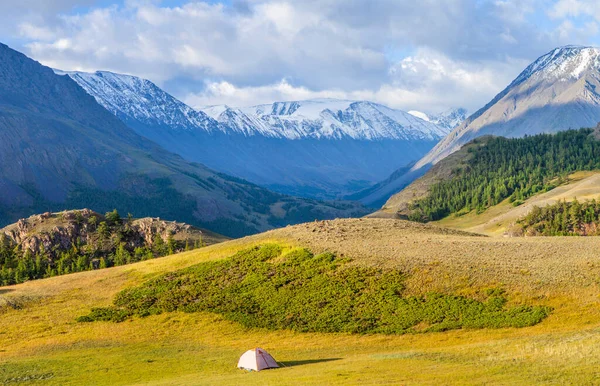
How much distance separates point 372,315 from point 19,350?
4250cm

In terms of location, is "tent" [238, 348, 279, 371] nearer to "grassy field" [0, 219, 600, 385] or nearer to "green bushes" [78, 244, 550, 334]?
"grassy field" [0, 219, 600, 385]

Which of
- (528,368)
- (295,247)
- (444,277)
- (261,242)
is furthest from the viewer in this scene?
(261,242)

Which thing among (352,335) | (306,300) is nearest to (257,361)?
(352,335)

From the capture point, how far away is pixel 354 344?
6662 centimetres

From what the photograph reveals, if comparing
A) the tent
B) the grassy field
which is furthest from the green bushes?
the tent

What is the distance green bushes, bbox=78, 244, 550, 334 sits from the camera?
69375 mm

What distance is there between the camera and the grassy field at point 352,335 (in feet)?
157

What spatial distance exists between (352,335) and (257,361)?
1692cm

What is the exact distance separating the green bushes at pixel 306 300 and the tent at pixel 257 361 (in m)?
16.1

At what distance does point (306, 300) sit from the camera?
8012 centimetres

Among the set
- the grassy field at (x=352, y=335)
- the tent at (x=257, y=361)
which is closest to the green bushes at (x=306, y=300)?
the grassy field at (x=352, y=335)

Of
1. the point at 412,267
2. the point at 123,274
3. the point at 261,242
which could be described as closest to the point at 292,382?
the point at 412,267

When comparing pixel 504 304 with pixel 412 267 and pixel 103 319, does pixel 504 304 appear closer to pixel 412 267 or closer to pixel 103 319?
pixel 412 267

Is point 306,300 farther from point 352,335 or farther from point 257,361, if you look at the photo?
point 257,361
